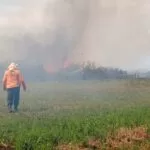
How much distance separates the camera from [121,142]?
12523 millimetres

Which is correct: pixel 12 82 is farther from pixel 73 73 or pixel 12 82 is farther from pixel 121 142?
pixel 73 73

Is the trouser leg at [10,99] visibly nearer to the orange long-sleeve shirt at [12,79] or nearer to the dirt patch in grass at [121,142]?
the orange long-sleeve shirt at [12,79]

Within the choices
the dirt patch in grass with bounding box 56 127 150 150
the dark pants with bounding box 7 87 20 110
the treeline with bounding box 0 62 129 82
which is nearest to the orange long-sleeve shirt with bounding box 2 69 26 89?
the dark pants with bounding box 7 87 20 110

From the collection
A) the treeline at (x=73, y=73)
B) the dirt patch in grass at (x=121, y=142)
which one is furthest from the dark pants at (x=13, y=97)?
the treeline at (x=73, y=73)

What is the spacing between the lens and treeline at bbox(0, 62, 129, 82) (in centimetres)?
5045

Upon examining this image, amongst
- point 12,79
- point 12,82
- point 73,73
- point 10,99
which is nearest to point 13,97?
point 10,99

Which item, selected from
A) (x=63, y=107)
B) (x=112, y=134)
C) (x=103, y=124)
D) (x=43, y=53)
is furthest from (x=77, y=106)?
(x=43, y=53)

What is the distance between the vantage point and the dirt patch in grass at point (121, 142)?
11805 millimetres

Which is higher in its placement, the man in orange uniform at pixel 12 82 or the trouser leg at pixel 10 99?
the man in orange uniform at pixel 12 82

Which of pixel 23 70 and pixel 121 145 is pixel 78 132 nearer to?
pixel 121 145

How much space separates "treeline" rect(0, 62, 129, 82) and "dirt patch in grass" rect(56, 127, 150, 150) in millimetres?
35160

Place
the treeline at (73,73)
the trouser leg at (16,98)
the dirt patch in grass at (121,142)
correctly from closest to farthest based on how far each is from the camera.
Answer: the dirt patch in grass at (121,142)
the trouser leg at (16,98)
the treeline at (73,73)

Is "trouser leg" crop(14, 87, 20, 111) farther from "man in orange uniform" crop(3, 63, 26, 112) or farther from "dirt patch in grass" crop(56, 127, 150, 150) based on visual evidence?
"dirt patch in grass" crop(56, 127, 150, 150)

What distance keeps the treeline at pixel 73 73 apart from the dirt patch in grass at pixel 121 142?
115ft
